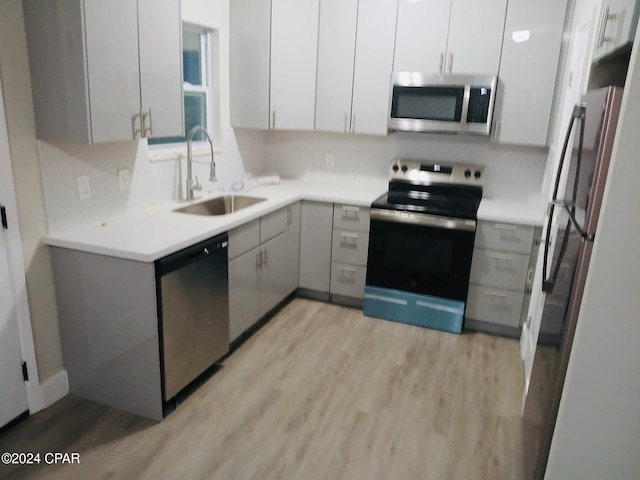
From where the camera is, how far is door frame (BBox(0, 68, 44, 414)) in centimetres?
210

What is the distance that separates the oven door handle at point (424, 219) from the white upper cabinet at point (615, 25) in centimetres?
145

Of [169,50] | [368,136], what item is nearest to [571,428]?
[169,50]

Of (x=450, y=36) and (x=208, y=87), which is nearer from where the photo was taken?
(x=450, y=36)

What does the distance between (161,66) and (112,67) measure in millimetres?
348

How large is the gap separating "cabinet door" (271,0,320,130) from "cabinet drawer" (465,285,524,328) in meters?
1.83

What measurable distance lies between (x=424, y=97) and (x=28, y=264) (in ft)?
8.92

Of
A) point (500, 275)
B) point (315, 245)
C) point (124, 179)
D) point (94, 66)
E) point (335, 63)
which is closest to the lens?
point (94, 66)

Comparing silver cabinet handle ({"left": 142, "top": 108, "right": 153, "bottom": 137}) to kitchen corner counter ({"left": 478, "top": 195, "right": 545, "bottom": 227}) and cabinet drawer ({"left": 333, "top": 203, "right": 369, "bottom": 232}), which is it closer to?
cabinet drawer ({"left": 333, "top": 203, "right": 369, "bottom": 232})

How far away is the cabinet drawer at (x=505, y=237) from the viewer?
3.22 m

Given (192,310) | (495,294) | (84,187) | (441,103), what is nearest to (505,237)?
(495,294)

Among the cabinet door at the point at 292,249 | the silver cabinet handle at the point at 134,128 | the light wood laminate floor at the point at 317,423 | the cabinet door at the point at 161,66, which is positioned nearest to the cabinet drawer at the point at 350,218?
the cabinet door at the point at 292,249

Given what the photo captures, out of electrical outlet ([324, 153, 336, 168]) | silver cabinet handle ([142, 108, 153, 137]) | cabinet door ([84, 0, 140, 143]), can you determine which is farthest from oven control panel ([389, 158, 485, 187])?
cabinet door ([84, 0, 140, 143])

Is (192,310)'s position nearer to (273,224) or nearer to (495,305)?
(273,224)

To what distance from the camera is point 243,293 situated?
306 cm
